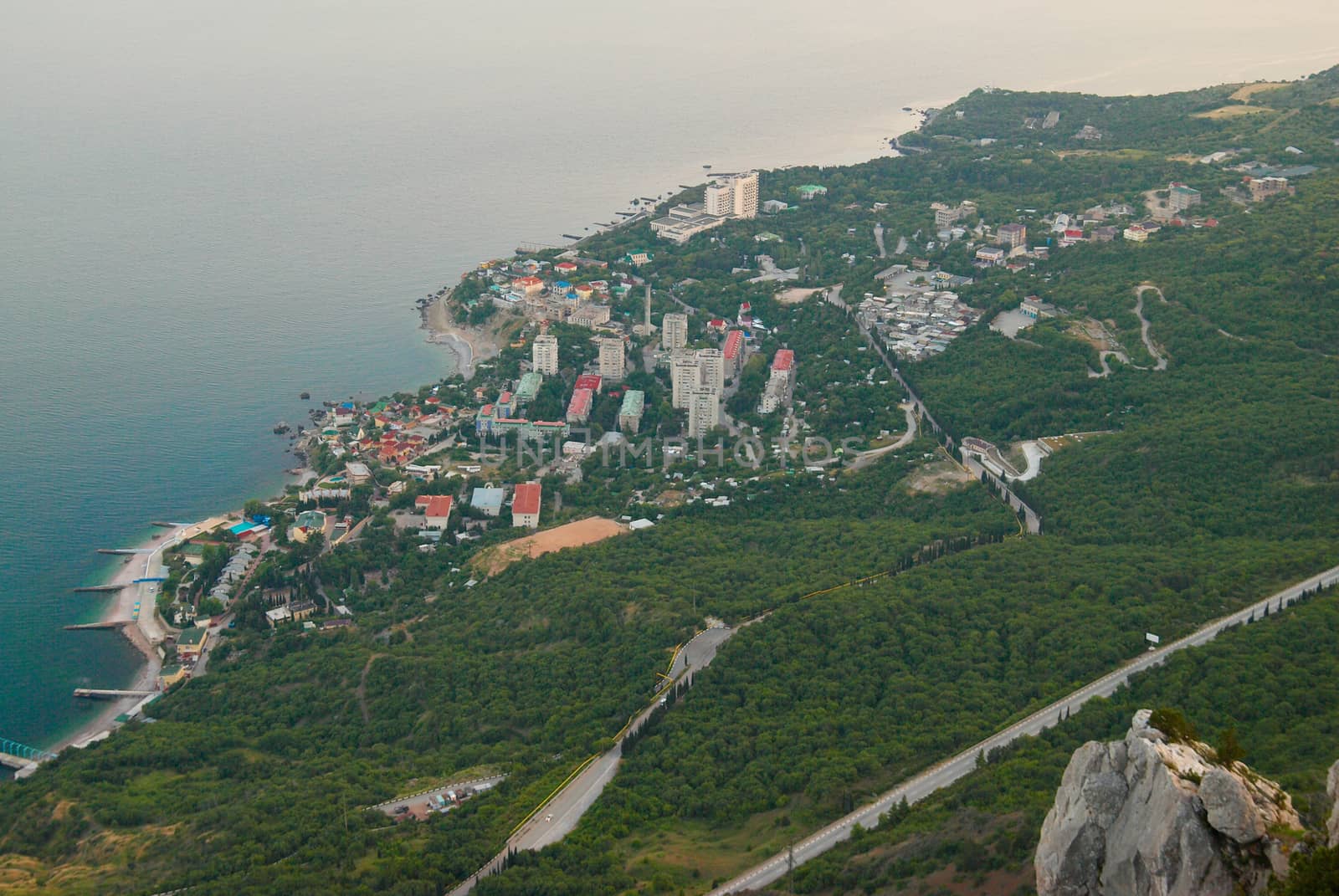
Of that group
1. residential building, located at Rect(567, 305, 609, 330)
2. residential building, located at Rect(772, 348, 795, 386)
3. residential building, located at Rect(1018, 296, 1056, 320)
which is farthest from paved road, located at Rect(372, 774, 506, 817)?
residential building, located at Rect(567, 305, 609, 330)

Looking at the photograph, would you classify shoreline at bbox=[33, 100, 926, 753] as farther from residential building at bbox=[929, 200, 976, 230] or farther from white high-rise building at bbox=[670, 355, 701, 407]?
residential building at bbox=[929, 200, 976, 230]

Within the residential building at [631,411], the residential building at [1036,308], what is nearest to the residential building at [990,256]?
the residential building at [1036,308]

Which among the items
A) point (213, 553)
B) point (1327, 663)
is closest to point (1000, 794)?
point (1327, 663)

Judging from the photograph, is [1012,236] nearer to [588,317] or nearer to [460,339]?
[588,317]

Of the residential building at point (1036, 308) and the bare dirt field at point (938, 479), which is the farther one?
the residential building at point (1036, 308)

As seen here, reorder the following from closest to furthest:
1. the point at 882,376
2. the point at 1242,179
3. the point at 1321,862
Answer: the point at 1321,862 → the point at 882,376 → the point at 1242,179

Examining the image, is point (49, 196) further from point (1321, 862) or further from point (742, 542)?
point (1321, 862)

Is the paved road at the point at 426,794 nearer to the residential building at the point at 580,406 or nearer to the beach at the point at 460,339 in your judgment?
the residential building at the point at 580,406
